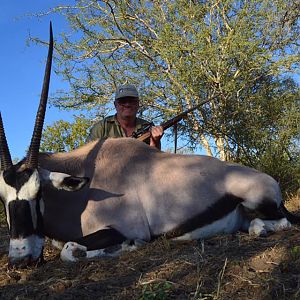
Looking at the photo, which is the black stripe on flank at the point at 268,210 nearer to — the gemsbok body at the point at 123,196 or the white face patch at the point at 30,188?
the gemsbok body at the point at 123,196

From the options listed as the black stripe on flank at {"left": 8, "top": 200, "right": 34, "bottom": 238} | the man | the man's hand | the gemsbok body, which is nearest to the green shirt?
the man

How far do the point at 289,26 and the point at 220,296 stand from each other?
9.66 meters

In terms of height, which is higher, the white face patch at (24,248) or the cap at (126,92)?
the cap at (126,92)

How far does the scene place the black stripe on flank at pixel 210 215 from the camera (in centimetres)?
378

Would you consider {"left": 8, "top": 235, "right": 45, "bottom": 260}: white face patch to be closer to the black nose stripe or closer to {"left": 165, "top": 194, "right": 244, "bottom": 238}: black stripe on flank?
the black nose stripe

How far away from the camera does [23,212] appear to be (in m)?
3.23

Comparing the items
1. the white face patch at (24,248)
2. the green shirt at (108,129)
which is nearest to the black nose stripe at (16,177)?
the white face patch at (24,248)

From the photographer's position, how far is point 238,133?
9.17 meters

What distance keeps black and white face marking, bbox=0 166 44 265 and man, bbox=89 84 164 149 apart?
219 centimetres

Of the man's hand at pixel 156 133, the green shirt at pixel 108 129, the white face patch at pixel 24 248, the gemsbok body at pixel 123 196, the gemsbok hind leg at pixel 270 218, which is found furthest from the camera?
the green shirt at pixel 108 129

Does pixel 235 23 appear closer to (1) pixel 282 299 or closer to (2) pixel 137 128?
(2) pixel 137 128

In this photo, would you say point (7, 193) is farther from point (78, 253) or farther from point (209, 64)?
point (209, 64)

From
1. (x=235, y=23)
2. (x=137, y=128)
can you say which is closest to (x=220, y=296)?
(x=137, y=128)

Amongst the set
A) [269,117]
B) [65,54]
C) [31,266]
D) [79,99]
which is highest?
[65,54]
